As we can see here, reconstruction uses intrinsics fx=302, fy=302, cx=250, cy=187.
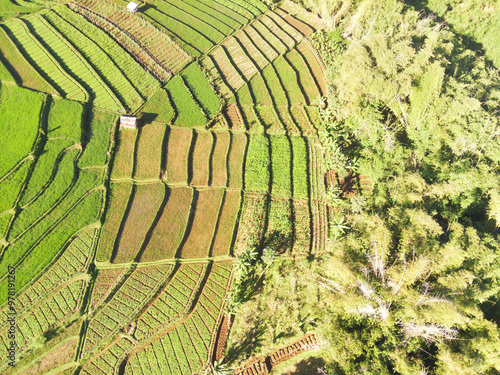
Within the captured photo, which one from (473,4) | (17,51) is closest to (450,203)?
(473,4)

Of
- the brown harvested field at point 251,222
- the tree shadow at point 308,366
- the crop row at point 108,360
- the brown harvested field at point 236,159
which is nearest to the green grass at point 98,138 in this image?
the brown harvested field at point 236,159

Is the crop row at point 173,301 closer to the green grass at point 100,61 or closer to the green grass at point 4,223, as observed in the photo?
the green grass at point 4,223

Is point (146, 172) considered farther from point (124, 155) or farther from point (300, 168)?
point (300, 168)

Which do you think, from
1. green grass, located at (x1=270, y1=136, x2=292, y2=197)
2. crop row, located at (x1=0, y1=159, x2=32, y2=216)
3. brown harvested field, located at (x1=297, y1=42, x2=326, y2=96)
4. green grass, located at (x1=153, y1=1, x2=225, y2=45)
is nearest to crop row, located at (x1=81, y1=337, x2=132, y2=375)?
crop row, located at (x1=0, y1=159, x2=32, y2=216)

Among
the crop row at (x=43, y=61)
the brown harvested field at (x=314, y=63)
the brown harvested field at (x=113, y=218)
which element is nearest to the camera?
the brown harvested field at (x=113, y=218)

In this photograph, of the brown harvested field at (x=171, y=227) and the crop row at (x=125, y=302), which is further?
the brown harvested field at (x=171, y=227)

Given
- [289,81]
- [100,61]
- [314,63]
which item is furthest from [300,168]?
[100,61]

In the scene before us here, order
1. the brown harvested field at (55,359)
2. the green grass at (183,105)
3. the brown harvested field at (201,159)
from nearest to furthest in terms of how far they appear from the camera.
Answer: the brown harvested field at (55,359), the brown harvested field at (201,159), the green grass at (183,105)
